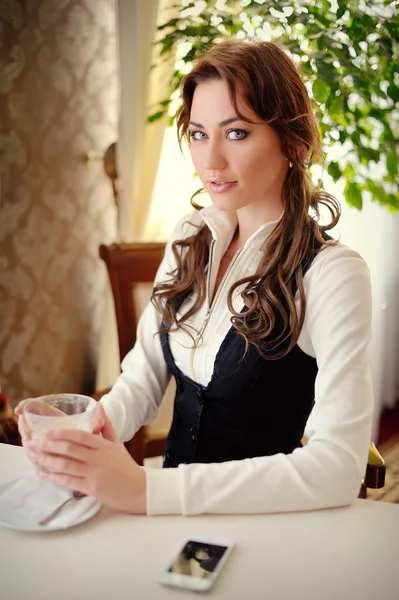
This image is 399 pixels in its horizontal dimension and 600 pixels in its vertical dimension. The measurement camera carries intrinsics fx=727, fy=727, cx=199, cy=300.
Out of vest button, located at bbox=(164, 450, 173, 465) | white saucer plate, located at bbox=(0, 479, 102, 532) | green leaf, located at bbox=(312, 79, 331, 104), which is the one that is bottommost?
vest button, located at bbox=(164, 450, 173, 465)

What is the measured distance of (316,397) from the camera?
136 cm

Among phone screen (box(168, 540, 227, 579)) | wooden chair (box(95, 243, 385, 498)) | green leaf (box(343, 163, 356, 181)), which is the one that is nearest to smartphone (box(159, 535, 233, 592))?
phone screen (box(168, 540, 227, 579))

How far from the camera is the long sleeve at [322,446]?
1.17 metres

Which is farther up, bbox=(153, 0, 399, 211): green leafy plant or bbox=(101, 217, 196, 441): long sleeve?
bbox=(153, 0, 399, 211): green leafy plant

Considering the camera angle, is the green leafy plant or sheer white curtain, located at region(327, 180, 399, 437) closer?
the green leafy plant

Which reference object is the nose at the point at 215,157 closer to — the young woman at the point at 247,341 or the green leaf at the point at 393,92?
the young woman at the point at 247,341

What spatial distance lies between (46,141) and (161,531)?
165 cm

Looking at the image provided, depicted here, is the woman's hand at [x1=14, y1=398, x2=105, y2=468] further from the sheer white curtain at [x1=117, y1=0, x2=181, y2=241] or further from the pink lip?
the sheer white curtain at [x1=117, y1=0, x2=181, y2=241]

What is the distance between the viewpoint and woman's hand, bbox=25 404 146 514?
3.77 feet

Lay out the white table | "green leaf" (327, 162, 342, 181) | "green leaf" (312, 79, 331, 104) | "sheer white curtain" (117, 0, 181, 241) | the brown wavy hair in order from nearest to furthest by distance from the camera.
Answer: the white table, the brown wavy hair, "green leaf" (312, 79, 331, 104), "green leaf" (327, 162, 342, 181), "sheer white curtain" (117, 0, 181, 241)

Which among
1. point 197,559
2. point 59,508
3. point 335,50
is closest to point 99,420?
point 59,508

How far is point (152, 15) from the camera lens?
2.51 m

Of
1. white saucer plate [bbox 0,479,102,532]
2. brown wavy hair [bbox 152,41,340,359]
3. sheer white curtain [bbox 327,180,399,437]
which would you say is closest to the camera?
white saucer plate [bbox 0,479,102,532]

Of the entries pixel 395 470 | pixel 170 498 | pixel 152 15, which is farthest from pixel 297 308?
pixel 395 470
